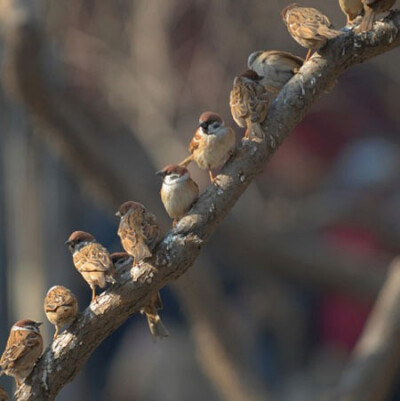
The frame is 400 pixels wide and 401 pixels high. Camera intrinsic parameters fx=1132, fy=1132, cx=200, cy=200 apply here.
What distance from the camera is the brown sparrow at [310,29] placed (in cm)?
303

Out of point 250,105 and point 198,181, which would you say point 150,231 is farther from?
point 198,181

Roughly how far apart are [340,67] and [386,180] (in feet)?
Result: 17.8

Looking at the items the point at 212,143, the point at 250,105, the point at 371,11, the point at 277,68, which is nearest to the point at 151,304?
the point at 212,143

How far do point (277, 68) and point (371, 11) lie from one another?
327 millimetres

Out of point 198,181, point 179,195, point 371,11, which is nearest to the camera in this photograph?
point 179,195

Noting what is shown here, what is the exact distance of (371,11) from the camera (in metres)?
3.04

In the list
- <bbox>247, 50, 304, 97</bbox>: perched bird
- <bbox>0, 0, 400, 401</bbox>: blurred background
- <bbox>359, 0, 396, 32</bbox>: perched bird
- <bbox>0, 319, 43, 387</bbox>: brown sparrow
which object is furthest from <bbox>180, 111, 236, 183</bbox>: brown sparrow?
<bbox>0, 0, 400, 401</bbox>: blurred background

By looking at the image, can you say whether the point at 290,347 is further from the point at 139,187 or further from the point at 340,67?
the point at 340,67

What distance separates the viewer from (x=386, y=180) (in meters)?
8.36

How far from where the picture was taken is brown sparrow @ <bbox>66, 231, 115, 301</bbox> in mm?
2844

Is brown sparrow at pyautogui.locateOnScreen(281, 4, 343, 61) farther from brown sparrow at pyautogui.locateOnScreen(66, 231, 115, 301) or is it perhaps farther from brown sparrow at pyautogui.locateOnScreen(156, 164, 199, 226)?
brown sparrow at pyautogui.locateOnScreen(66, 231, 115, 301)

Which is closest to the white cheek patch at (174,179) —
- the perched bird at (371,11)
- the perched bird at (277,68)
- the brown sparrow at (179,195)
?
the brown sparrow at (179,195)

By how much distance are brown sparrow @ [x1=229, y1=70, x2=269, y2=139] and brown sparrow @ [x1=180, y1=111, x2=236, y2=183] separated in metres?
0.08

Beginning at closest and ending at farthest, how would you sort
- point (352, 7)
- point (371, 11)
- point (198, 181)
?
point (371, 11) < point (352, 7) < point (198, 181)
